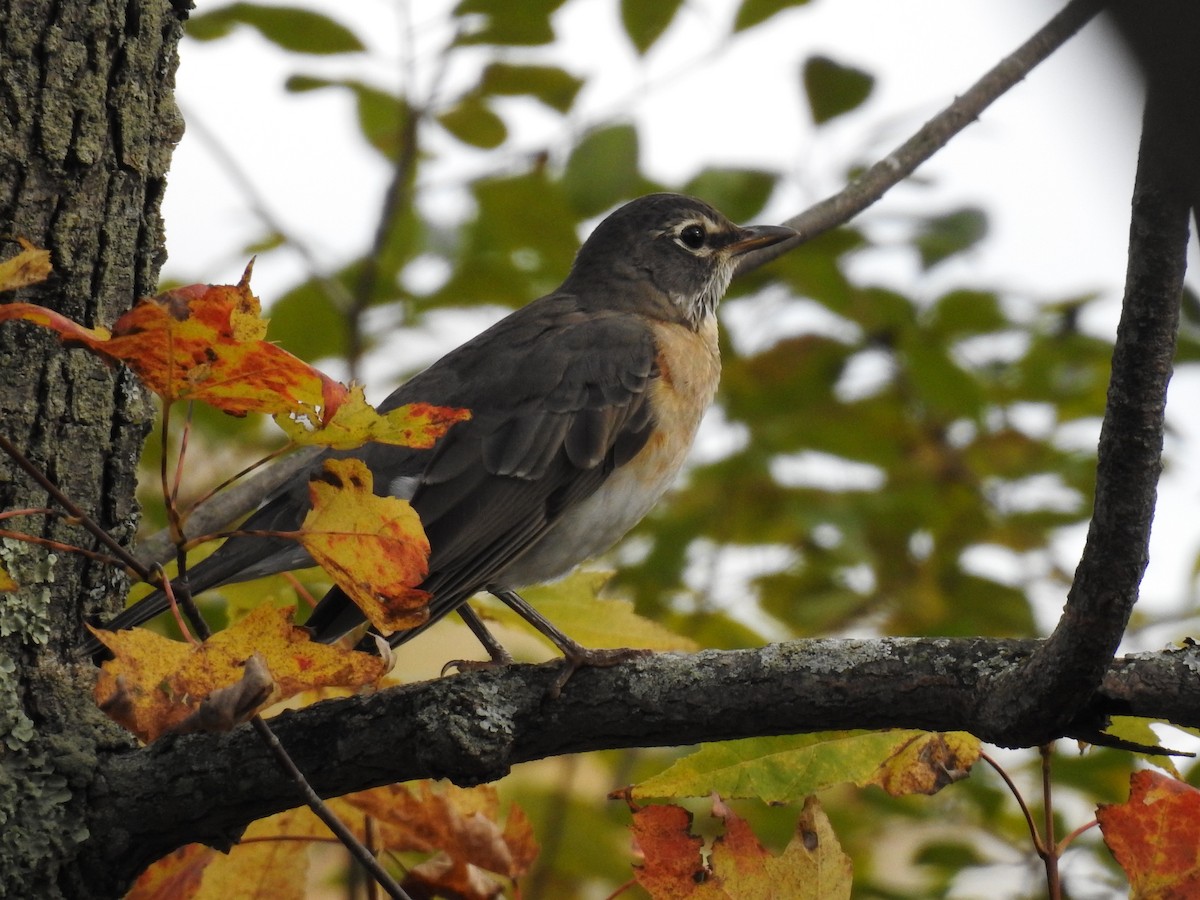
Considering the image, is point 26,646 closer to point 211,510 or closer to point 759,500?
point 211,510

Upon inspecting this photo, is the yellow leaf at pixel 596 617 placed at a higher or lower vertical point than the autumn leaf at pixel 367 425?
higher

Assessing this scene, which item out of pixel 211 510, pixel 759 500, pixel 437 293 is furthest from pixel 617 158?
pixel 211 510

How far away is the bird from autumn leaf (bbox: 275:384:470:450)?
107cm

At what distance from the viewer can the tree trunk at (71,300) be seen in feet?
7.35

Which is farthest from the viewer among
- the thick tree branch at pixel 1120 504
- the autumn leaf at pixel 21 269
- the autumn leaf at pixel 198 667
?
the autumn leaf at pixel 198 667

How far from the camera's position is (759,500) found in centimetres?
426

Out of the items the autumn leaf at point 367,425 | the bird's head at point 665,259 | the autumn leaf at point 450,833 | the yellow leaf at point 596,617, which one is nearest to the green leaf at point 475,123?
the bird's head at point 665,259

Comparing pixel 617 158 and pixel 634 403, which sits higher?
pixel 617 158

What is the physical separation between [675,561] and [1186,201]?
361 centimetres

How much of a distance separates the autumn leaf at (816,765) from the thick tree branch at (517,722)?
0.08 metres

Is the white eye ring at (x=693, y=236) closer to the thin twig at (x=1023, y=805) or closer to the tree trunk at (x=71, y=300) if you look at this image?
the tree trunk at (x=71, y=300)

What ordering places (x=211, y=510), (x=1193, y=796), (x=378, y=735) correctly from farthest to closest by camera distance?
(x=211, y=510) → (x=378, y=735) → (x=1193, y=796)

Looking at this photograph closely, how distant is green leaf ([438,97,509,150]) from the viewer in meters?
3.69

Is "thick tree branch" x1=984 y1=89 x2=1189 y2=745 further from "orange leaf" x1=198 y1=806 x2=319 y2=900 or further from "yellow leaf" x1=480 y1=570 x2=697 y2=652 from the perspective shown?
"orange leaf" x1=198 y1=806 x2=319 y2=900
